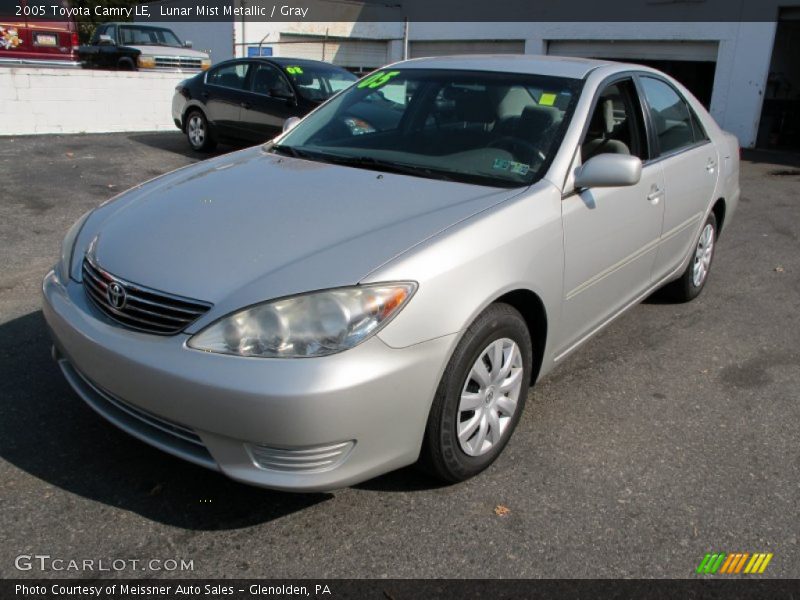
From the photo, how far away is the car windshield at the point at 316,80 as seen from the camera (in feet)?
33.6

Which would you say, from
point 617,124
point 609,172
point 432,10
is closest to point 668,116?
point 617,124

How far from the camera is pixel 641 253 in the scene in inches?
154

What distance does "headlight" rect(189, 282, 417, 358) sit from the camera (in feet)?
7.59

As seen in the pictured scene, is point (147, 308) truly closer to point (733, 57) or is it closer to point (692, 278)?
point (692, 278)

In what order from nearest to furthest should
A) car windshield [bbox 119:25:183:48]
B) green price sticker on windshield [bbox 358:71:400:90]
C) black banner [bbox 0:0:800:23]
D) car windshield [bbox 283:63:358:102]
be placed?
green price sticker on windshield [bbox 358:71:400:90] → car windshield [bbox 283:63:358:102] → black banner [bbox 0:0:800:23] → car windshield [bbox 119:25:183:48]

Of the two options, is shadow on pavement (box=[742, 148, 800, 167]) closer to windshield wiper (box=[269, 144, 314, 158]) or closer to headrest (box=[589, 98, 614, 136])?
headrest (box=[589, 98, 614, 136])

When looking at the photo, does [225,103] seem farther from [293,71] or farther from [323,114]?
[323,114]

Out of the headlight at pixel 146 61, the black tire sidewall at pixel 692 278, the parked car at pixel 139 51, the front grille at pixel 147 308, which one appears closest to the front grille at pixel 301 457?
the front grille at pixel 147 308

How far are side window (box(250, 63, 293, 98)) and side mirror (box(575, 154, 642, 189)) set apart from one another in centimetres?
768

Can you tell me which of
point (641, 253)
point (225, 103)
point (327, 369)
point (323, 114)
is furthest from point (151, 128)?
point (327, 369)

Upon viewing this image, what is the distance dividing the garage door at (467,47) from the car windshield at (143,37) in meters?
8.43

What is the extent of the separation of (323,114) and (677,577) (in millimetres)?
3006

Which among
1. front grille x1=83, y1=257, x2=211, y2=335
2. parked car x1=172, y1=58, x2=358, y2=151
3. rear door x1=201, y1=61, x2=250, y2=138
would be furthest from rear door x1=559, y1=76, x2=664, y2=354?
rear door x1=201, y1=61, x2=250, y2=138

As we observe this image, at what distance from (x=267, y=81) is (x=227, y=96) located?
70cm
